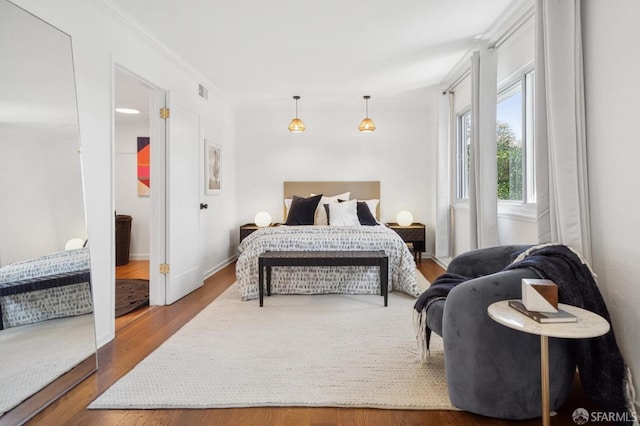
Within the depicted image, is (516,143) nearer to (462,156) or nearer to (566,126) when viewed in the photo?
(566,126)

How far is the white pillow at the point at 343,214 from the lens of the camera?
499 cm

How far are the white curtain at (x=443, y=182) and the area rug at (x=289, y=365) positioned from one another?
7.41ft

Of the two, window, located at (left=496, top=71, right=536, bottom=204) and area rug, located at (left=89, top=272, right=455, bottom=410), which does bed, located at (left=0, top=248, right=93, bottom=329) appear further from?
window, located at (left=496, top=71, right=536, bottom=204)

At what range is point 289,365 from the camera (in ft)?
7.30

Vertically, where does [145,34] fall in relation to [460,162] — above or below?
above

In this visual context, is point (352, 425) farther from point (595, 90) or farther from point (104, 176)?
point (104, 176)

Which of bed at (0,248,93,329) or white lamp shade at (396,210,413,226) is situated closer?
bed at (0,248,93,329)

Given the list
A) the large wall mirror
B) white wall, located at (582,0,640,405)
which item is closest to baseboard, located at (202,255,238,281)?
the large wall mirror

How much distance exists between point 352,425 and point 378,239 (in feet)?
7.58

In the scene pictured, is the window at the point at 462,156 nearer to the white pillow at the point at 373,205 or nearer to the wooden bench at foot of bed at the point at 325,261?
the white pillow at the point at 373,205

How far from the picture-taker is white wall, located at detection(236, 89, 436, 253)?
5883 millimetres

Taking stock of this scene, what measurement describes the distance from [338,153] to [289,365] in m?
4.24

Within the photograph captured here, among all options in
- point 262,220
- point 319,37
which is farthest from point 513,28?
point 262,220

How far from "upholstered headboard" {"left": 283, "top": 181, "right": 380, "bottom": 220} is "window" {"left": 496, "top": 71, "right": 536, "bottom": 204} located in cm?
251
